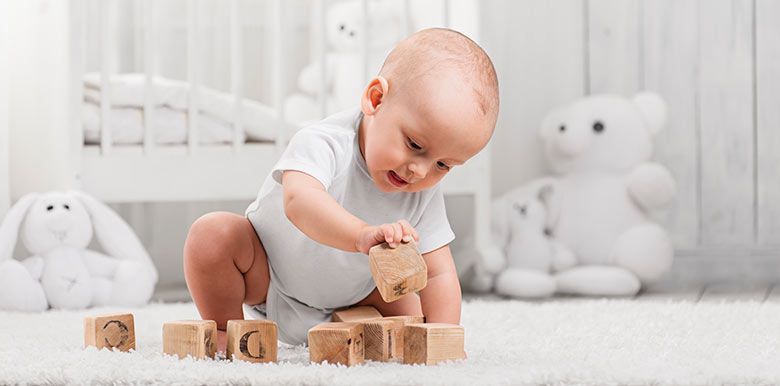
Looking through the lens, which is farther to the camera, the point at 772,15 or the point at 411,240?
the point at 772,15

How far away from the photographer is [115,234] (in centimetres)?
203

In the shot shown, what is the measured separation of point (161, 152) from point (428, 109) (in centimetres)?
110

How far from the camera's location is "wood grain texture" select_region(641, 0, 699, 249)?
263cm

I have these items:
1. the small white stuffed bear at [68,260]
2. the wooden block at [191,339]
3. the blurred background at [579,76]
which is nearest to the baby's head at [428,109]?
the wooden block at [191,339]

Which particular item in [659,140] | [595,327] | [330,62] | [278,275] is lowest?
[595,327]

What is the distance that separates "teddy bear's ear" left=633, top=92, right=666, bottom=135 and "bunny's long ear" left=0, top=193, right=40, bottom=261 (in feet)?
4.27

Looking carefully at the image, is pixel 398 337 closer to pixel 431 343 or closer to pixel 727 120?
pixel 431 343

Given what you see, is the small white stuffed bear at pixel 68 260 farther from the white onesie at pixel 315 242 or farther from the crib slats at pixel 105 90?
the white onesie at pixel 315 242

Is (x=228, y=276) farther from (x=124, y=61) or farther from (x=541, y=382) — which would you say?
(x=124, y=61)

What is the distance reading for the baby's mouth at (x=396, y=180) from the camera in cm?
111

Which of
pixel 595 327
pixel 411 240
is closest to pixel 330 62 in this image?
pixel 595 327

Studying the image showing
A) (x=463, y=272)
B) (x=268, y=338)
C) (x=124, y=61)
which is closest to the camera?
(x=268, y=338)

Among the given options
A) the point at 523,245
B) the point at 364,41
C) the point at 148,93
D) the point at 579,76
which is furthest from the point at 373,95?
the point at 579,76

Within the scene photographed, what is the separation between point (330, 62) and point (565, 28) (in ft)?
1.96
